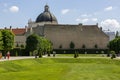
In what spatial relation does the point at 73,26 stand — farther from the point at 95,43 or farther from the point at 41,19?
the point at 41,19

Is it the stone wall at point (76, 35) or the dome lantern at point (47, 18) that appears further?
the dome lantern at point (47, 18)

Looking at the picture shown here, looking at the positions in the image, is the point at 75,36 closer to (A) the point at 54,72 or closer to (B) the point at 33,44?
(B) the point at 33,44

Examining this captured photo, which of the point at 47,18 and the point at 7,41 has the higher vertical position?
the point at 47,18

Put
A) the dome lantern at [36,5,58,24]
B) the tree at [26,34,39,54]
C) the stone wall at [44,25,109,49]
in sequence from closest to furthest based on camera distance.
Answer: the tree at [26,34,39,54]
the stone wall at [44,25,109,49]
the dome lantern at [36,5,58,24]

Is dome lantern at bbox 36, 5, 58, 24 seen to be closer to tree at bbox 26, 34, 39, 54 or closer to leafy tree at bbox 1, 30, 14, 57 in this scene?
tree at bbox 26, 34, 39, 54

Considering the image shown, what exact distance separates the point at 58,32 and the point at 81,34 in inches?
345

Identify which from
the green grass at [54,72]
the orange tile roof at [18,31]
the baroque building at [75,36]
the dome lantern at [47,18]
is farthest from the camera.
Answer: the dome lantern at [47,18]

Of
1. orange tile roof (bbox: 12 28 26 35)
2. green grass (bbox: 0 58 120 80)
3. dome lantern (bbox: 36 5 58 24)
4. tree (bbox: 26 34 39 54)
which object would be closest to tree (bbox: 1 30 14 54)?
tree (bbox: 26 34 39 54)

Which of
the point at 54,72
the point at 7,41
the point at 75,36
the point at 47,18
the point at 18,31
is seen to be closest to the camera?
the point at 54,72

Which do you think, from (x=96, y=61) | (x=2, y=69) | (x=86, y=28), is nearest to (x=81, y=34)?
(x=86, y=28)

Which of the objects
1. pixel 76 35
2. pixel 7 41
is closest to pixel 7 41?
pixel 7 41

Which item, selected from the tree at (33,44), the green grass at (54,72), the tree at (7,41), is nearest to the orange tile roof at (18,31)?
the tree at (33,44)

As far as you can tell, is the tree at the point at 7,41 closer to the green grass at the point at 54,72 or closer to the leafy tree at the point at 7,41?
the leafy tree at the point at 7,41

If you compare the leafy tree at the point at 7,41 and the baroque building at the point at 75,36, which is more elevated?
the baroque building at the point at 75,36
